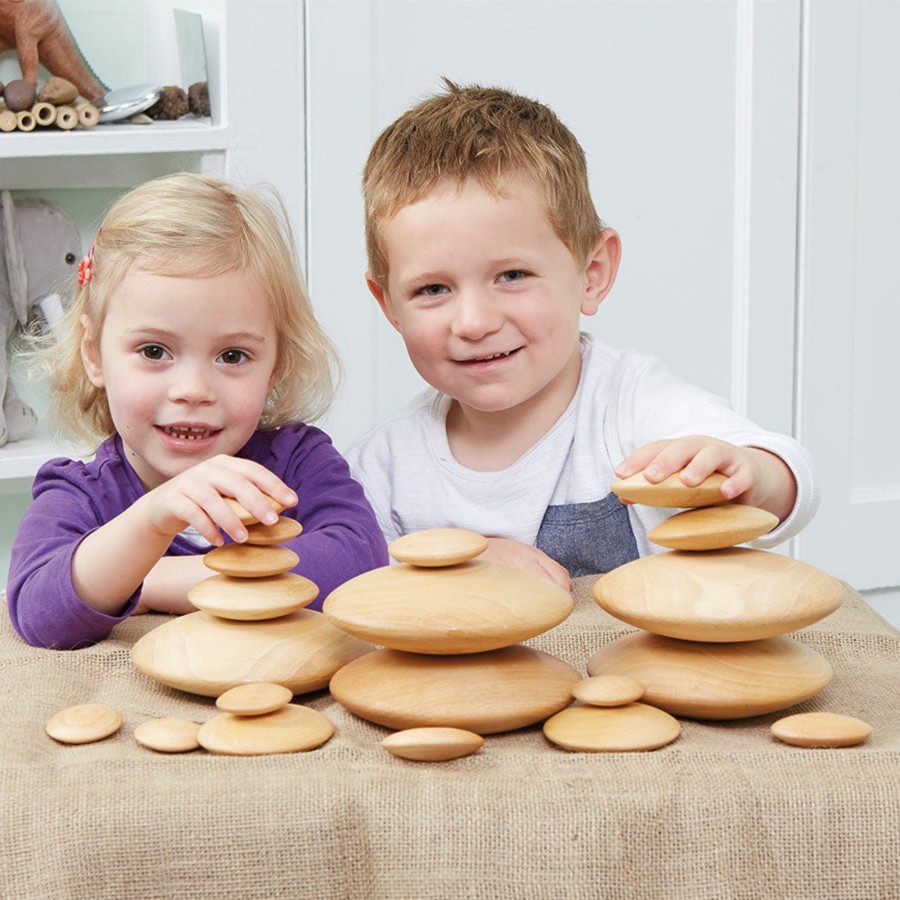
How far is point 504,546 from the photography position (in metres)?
1.17

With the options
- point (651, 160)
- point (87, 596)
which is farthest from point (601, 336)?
point (87, 596)

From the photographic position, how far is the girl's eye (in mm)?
1146

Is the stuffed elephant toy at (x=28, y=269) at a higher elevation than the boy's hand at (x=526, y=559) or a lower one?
higher

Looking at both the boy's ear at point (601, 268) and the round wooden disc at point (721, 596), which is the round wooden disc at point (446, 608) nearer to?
the round wooden disc at point (721, 596)

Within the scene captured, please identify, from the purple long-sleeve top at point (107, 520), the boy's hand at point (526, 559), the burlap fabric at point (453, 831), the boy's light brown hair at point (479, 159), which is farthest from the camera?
the boy's light brown hair at point (479, 159)

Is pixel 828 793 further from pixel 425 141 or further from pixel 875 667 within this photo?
pixel 425 141

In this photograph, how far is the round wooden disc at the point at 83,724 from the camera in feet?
2.33

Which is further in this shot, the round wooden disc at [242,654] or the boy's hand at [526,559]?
the boy's hand at [526,559]

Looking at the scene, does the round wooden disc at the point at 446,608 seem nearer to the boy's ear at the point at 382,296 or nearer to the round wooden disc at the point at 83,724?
the round wooden disc at the point at 83,724

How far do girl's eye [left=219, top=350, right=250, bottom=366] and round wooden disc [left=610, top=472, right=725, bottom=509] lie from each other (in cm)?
47

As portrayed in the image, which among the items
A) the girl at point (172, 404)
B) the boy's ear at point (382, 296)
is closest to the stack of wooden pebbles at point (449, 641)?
the girl at point (172, 404)

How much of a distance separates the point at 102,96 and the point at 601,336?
0.79 meters

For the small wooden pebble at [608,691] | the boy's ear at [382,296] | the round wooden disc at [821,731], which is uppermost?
the boy's ear at [382,296]

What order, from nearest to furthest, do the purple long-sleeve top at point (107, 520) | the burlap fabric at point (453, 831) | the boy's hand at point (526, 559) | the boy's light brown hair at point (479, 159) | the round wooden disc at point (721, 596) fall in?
the burlap fabric at point (453, 831)
the round wooden disc at point (721, 596)
the purple long-sleeve top at point (107, 520)
the boy's hand at point (526, 559)
the boy's light brown hair at point (479, 159)
